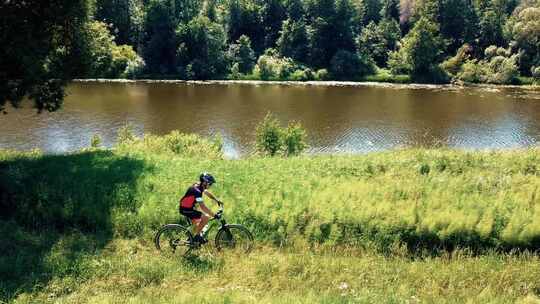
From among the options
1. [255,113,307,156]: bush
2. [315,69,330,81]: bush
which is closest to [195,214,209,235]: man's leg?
[255,113,307,156]: bush

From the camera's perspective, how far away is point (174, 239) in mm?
14891

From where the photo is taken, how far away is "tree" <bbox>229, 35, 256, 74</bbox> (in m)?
98.5

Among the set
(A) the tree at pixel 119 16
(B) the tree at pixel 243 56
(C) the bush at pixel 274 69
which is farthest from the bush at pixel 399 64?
(A) the tree at pixel 119 16

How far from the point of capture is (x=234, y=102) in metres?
Answer: 65.8

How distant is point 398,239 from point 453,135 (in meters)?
37.3

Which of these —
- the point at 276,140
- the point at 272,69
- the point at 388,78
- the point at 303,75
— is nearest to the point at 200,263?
the point at 276,140

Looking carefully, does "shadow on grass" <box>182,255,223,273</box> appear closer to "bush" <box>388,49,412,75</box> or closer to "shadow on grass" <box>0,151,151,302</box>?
"shadow on grass" <box>0,151,151,302</box>

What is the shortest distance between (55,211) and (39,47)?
838cm

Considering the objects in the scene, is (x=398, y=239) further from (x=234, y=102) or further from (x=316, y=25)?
(x=316, y=25)

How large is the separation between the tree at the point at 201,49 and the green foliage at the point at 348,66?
22260mm

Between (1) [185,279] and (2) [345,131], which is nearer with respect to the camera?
(1) [185,279]

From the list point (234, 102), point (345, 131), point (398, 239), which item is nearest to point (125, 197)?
point (398, 239)

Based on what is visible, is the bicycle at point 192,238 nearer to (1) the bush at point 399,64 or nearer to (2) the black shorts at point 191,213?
(2) the black shorts at point 191,213

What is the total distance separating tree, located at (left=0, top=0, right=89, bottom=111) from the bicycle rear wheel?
10828mm
